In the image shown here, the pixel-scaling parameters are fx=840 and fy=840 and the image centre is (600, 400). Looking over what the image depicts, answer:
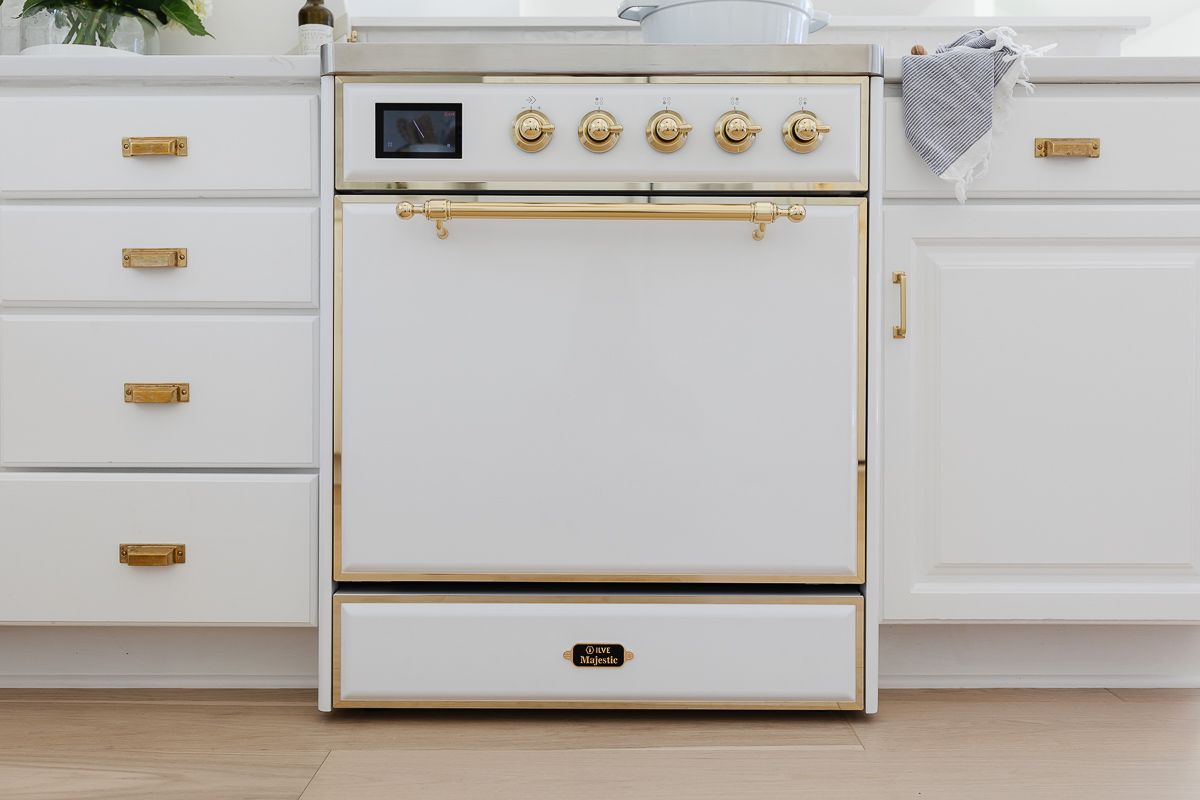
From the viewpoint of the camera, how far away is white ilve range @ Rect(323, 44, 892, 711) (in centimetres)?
112

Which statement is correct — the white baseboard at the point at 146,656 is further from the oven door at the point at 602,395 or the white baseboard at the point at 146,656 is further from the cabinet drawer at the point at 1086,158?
the cabinet drawer at the point at 1086,158

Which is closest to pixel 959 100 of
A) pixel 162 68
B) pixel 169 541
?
pixel 162 68

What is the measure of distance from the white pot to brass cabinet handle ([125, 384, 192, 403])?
0.89 meters

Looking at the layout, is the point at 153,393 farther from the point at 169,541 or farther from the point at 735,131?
the point at 735,131

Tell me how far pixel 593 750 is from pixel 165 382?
780 mm

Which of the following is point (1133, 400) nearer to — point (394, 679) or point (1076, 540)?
point (1076, 540)

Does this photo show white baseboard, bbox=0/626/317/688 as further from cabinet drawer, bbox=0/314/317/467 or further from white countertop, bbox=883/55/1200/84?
white countertop, bbox=883/55/1200/84

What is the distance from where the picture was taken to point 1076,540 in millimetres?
1219

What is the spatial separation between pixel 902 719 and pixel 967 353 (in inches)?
20.9

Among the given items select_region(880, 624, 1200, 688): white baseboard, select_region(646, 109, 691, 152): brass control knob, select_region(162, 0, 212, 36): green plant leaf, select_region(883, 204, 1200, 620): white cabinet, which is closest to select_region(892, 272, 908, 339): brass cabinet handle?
select_region(883, 204, 1200, 620): white cabinet

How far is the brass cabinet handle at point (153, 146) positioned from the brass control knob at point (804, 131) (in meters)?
0.84

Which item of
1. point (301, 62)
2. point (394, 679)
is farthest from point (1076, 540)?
point (301, 62)

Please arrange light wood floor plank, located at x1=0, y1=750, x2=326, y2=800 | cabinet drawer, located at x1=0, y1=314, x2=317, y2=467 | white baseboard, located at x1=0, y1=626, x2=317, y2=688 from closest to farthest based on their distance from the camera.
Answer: light wood floor plank, located at x1=0, y1=750, x2=326, y2=800, cabinet drawer, located at x1=0, y1=314, x2=317, y2=467, white baseboard, located at x1=0, y1=626, x2=317, y2=688

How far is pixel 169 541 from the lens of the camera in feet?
3.92
